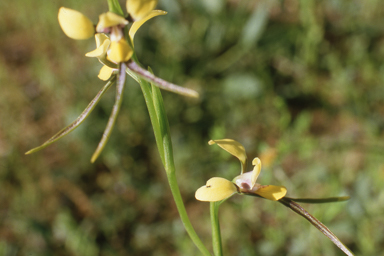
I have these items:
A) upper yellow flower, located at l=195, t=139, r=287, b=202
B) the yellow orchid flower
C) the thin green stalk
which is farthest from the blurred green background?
the yellow orchid flower

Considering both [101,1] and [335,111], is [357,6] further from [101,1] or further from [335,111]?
[101,1]

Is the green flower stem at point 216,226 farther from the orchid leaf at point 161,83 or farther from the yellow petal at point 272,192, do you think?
the orchid leaf at point 161,83

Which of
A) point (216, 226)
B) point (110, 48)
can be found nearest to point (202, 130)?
point (216, 226)

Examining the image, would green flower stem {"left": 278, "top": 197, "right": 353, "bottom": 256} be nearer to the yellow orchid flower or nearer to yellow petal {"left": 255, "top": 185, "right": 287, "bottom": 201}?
yellow petal {"left": 255, "top": 185, "right": 287, "bottom": 201}

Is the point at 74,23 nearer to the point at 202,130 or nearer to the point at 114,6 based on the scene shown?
the point at 114,6

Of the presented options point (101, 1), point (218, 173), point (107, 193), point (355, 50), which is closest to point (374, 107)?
point (355, 50)

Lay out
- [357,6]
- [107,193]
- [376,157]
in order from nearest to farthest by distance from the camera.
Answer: [376,157], [107,193], [357,6]

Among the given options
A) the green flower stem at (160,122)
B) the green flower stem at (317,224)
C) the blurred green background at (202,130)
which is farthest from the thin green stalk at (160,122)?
the blurred green background at (202,130)
